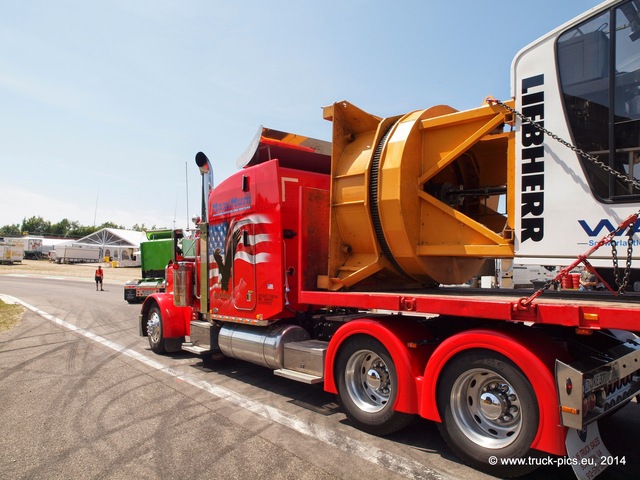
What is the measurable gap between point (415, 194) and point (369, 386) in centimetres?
208

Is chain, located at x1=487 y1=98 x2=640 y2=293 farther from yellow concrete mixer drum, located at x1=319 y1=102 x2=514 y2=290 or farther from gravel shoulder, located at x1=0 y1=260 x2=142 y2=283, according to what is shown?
gravel shoulder, located at x1=0 y1=260 x2=142 y2=283

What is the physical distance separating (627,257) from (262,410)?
156 inches

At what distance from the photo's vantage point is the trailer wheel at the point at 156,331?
8.70 m

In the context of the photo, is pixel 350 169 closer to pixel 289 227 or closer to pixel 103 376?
pixel 289 227

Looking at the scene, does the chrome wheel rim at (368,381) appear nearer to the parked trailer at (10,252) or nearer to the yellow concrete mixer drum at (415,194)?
the yellow concrete mixer drum at (415,194)

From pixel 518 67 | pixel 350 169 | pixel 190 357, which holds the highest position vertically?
pixel 518 67

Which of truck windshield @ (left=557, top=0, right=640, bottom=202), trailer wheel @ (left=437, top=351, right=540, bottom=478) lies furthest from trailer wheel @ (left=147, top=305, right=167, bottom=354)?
truck windshield @ (left=557, top=0, right=640, bottom=202)

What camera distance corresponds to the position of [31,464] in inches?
157

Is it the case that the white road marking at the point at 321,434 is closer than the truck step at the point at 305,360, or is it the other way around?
the white road marking at the point at 321,434

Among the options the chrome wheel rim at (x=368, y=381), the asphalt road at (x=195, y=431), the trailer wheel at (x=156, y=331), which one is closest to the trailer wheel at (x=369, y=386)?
the chrome wheel rim at (x=368, y=381)

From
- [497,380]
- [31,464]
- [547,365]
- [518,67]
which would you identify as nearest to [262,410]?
[31,464]

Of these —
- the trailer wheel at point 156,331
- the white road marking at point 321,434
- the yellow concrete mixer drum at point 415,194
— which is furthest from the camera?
the trailer wheel at point 156,331

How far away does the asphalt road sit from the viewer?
384cm

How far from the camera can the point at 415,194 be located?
5.08 m
